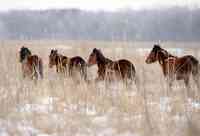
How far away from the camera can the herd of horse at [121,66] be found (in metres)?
7.23

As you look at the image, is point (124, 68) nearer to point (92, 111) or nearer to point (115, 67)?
point (115, 67)

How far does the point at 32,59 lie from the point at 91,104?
390 centimetres

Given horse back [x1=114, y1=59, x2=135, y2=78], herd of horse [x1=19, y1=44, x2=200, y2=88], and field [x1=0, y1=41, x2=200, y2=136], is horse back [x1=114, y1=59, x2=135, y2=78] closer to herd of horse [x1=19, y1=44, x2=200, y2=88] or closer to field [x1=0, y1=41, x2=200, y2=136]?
herd of horse [x1=19, y1=44, x2=200, y2=88]

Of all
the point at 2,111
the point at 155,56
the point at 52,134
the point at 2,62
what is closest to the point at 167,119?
the point at 52,134

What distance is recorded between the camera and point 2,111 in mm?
4660

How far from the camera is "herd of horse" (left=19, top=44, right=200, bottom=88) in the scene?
7.23m

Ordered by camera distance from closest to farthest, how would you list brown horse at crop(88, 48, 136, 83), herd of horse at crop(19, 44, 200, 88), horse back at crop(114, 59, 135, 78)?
herd of horse at crop(19, 44, 200, 88) → brown horse at crop(88, 48, 136, 83) → horse back at crop(114, 59, 135, 78)

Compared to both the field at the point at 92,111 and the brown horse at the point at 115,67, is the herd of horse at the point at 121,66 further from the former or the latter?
the field at the point at 92,111

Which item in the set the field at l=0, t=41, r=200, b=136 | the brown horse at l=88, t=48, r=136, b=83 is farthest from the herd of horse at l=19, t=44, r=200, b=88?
the field at l=0, t=41, r=200, b=136

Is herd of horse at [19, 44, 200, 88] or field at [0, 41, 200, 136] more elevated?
herd of horse at [19, 44, 200, 88]

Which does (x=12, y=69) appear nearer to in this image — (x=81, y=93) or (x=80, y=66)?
(x=80, y=66)

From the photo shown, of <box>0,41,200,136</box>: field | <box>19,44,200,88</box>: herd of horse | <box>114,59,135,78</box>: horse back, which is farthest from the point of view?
<box>114,59,135,78</box>: horse back

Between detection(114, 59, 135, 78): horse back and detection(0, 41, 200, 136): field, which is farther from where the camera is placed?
detection(114, 59, 135, 78): horse back

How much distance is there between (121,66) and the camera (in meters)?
8.05
